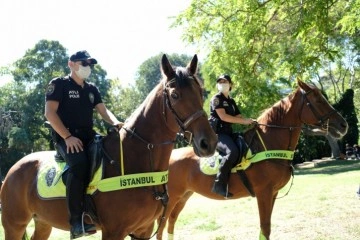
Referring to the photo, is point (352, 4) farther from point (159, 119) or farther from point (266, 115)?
point (159, 119)

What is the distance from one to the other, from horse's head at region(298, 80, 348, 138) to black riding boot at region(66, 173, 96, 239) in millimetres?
4956

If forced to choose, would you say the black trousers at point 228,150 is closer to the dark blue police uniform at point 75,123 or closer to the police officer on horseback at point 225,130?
the police officer on horseback at point 225,130

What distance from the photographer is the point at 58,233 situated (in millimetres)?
12133

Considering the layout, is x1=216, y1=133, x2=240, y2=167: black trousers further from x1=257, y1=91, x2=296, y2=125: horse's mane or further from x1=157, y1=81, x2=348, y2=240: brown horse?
x1=257, y1=91, x2=296, y2=125: horse's mane

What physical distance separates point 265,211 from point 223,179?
3.20 feet

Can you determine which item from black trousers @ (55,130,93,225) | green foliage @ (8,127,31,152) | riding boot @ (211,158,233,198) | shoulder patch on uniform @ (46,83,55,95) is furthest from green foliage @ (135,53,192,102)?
black trousers @ (55,130,93,225)

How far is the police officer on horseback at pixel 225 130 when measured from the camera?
784cm

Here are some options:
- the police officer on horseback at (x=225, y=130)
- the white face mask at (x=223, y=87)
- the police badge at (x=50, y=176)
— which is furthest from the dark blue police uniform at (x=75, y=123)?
the white face mask at (x=223, y=87)

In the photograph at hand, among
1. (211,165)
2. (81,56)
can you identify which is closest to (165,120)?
(81,56)

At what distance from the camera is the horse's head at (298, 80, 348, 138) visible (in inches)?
312

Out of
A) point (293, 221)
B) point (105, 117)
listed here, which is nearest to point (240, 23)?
point (293, 221)

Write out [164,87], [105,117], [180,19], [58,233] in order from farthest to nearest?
1. [58,233]
2. [180,19]
3. [105,117]
4. [164,87]

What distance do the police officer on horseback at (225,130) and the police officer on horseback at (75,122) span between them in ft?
10.3

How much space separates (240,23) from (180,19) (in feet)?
6.05
